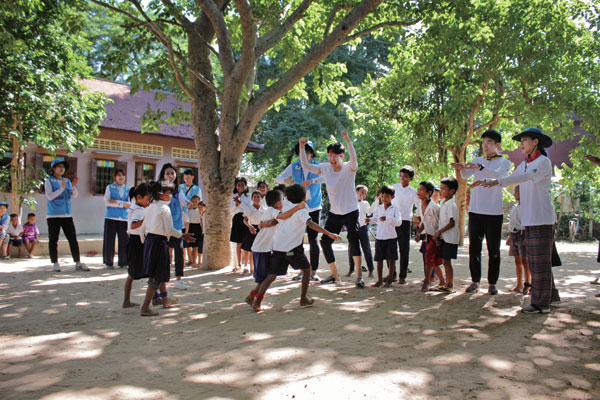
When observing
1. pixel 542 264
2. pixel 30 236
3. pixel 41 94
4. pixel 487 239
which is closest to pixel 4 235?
pixel 30 236

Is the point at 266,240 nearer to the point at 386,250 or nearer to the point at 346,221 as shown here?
the point at 346,221

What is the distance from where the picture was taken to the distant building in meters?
17.7

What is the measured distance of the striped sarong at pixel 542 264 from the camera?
16.1 feet

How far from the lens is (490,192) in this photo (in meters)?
5.93

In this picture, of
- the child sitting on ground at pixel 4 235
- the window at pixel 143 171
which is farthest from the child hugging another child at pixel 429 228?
the window at pixel 143 171

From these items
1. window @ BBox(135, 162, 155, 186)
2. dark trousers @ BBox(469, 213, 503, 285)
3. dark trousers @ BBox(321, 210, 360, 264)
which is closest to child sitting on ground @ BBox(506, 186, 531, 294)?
dark trousers @ BBox(469, 213, 503, 285)

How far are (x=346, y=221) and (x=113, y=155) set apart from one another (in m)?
14.2

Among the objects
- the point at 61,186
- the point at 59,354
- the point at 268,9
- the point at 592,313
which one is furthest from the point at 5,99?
Answer: the point at 592,313

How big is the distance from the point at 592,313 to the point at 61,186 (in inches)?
326

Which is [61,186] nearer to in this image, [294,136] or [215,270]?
[215,270]

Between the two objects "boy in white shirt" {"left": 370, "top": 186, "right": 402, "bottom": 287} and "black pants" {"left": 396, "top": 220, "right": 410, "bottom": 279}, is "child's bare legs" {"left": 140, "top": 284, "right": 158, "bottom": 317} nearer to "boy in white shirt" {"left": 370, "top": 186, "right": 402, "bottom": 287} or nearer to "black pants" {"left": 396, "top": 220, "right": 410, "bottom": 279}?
"boy in white shirt" {"left": 370, "top": 186, "right": 402, "bottom": 287}

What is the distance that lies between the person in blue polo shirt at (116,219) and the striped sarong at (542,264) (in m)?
7.05

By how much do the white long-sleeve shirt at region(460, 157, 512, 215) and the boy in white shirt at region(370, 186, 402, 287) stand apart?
1.32 metres

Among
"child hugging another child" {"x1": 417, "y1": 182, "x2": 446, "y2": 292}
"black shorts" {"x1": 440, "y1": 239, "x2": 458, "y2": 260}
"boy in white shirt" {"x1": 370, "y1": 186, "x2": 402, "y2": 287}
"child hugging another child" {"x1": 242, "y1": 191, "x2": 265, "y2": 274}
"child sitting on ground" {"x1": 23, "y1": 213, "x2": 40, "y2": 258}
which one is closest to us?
"black shorts" {"x1": 440, "y1": 239, "x2": 458, "y2": 260}
